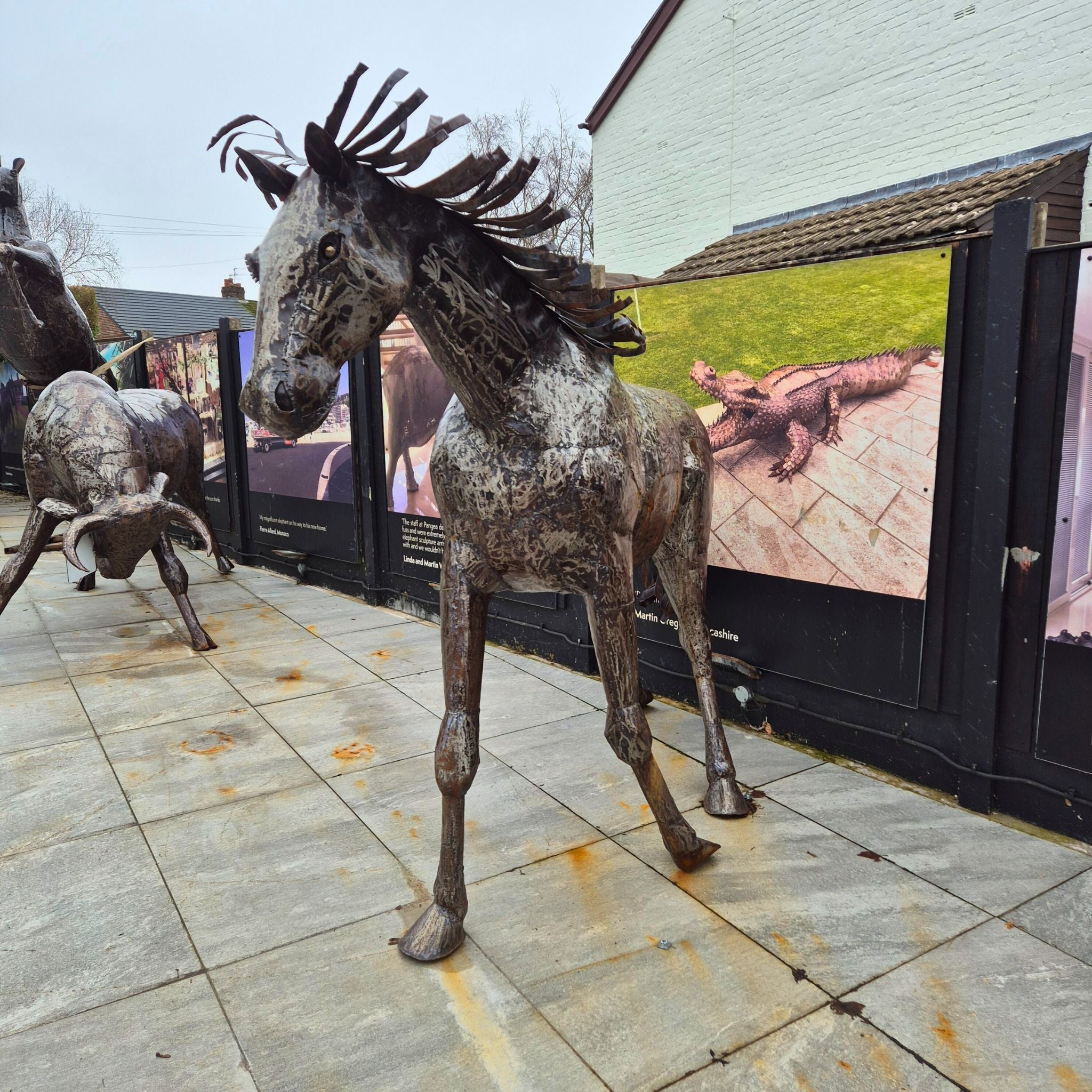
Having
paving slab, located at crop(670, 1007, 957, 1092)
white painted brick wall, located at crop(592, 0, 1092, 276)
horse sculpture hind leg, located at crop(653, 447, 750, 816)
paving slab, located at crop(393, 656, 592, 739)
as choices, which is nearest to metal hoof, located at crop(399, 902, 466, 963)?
paving slab, located at crop(670, 1007, 957, 1092)

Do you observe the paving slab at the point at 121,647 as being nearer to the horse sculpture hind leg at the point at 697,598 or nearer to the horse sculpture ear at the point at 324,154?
the horse sculpture hind leg at the point at 697,598

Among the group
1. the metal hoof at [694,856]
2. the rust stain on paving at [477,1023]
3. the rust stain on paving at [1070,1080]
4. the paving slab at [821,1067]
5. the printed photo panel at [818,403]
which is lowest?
the rust stain on paving at [477,1023]

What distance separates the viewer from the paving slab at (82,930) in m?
2.12

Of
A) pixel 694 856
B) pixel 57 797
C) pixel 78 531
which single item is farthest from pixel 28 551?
pixel 694 856

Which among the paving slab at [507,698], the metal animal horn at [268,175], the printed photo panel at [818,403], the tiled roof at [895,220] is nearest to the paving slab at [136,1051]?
the paving slab at [507,698]

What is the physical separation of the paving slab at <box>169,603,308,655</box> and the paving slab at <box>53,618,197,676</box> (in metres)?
0.14

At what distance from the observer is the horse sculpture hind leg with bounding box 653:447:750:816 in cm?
320

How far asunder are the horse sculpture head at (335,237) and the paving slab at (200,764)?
2.13 metres

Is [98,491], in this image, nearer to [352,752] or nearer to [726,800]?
[352,752]

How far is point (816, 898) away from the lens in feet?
8.13

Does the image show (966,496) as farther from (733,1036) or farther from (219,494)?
(219,494)

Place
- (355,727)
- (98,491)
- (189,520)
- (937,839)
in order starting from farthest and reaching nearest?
(189,520) → (98,491) → (355,727) → (937,839)

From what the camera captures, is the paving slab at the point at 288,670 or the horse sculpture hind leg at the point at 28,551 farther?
the horse sculpture hind leg at the point at 28,551

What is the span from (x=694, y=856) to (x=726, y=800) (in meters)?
0.50
